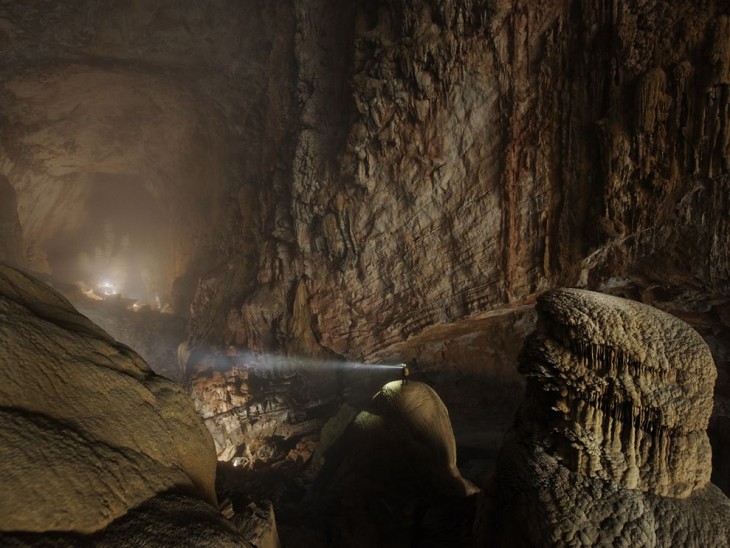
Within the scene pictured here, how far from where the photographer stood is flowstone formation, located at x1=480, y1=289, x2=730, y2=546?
262 cm

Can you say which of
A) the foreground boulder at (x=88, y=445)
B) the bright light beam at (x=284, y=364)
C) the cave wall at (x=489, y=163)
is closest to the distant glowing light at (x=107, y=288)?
the bright light beam at (x=284, y=364)

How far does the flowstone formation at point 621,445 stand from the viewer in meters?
2.62

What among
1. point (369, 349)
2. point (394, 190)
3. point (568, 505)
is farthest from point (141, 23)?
point (568, 505)

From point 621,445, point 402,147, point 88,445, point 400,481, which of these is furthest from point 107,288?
point 621,445

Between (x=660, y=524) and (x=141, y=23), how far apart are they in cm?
1565

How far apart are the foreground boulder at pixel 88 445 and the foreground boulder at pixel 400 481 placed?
10.3 feet

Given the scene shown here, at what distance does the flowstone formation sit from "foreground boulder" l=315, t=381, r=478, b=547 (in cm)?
257

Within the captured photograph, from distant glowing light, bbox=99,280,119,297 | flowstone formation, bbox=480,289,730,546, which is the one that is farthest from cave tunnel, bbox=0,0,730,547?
distant glowing light, bbox=99,280,119,297

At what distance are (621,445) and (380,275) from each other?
7221mm

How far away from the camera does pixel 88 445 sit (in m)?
2.43

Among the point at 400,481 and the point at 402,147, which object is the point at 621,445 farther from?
the point at 402,147

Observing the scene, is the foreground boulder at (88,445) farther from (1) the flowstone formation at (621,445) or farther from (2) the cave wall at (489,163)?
(2) the cave wall at (489,163)

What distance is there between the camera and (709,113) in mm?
5145

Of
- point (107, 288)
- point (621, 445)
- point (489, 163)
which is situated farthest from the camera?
point (107, 288)
